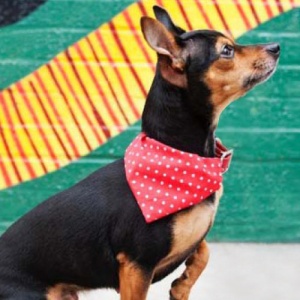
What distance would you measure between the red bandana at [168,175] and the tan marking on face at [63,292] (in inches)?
24.2

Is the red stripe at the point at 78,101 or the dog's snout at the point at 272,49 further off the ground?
the dog's snout at the point at 272,49

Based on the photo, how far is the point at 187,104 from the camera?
350cm

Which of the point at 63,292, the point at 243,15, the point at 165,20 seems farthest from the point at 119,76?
the point at 63,292

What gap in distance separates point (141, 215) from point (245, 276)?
1743mm

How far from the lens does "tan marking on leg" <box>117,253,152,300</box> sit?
3502 mm

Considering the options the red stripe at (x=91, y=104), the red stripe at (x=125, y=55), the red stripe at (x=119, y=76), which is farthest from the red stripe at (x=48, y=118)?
the red stripe at (x=125, y=55)

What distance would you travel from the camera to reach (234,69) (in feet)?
11.5

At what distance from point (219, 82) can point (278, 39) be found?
1.85 meters

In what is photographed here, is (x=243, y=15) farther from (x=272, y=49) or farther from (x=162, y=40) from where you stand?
(x=162, y=40)

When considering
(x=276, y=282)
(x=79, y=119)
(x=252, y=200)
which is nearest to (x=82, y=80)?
(x=79, y=119)

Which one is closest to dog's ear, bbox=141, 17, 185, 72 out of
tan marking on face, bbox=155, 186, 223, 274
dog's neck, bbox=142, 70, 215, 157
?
dog's neck, bbox=142, 70, 215, 157

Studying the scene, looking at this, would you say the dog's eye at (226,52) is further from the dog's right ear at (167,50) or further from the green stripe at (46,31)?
the green stripe at (46,31)

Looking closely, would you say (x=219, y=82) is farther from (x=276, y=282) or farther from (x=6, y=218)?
(x=6, y=218)

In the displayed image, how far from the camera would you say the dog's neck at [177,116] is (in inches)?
137
